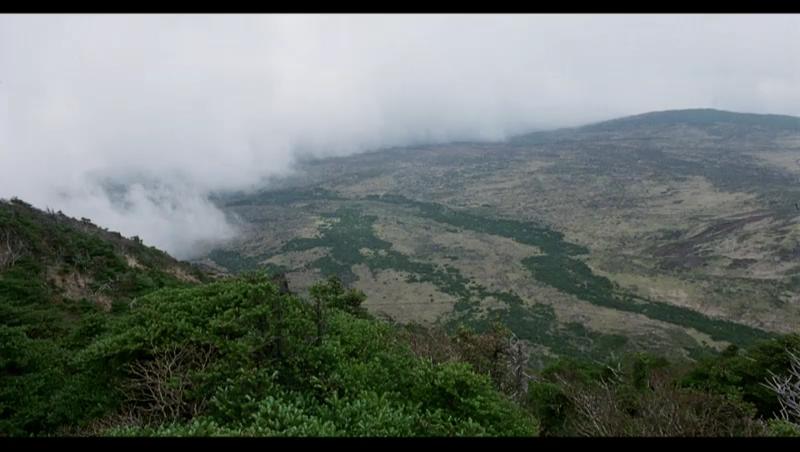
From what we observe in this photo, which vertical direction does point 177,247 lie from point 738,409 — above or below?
below

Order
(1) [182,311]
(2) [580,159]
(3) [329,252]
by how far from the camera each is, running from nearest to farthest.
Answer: (1) [182,311]
(3) [329,252]
(2) [580,159]

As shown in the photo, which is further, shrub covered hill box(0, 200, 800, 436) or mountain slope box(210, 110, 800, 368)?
mountain slope box(210, 110, 800, 368)

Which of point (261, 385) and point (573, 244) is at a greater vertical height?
point (261, 385)

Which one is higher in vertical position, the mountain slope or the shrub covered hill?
the shrub covered hill

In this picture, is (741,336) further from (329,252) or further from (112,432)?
(329,252)

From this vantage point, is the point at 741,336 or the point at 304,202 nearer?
the point at 741,336

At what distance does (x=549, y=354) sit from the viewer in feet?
158

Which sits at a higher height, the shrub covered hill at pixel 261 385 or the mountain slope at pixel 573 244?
the shrub covered hill at pixel 261 385

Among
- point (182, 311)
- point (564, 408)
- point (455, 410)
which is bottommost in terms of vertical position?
point (564, 408)

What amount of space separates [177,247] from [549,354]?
3973 inches

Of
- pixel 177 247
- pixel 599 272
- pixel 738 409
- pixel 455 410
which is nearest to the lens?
pixel 455 410

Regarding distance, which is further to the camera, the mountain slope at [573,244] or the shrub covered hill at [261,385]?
the mountain slope at [573,244]

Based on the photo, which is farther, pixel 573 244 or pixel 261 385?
pixel 573 244

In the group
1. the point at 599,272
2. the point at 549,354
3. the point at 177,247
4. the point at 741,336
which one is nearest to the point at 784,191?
the point at 599,272
